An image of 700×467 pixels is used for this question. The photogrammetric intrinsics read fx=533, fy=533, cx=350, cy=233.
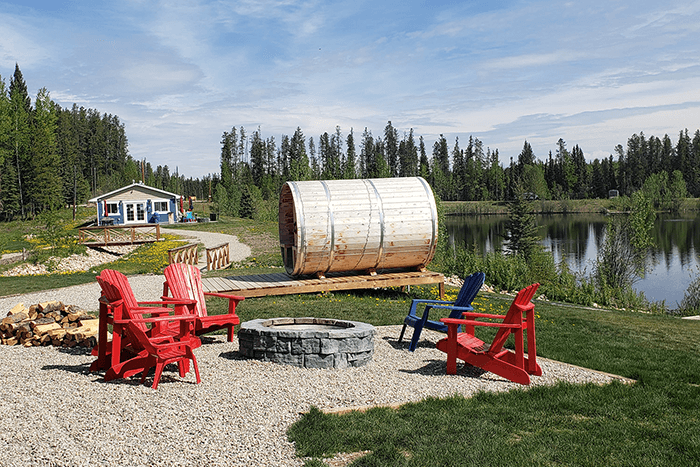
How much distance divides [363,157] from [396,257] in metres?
105

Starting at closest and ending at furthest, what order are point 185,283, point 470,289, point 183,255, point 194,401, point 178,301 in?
point 194,401 < point 178,301 < point 470,289 < point 185,283 < point 183,255

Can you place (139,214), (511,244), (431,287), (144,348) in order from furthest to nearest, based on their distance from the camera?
(139,214) < (511,244) < (431,287) < (144,348)

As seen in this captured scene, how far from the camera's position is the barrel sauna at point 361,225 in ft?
34.9

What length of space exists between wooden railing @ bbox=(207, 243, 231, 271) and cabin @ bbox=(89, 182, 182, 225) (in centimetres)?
2288

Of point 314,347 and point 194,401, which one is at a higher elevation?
point 314,347

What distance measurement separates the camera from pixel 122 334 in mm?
5988

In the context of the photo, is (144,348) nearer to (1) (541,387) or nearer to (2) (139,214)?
(1) (541,387)

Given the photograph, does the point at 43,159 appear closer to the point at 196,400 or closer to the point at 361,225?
the point at 361,225

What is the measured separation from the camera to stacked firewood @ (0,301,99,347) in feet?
23.9

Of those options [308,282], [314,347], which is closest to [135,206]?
[308,282]

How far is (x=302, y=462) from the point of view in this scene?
381 centimetres

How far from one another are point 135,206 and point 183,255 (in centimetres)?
2564

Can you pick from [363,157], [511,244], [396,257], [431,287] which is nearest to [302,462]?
[396,257]

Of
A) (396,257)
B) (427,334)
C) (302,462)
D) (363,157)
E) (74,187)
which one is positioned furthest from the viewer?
(363,157)
